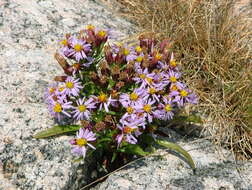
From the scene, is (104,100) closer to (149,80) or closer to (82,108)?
(82,108)

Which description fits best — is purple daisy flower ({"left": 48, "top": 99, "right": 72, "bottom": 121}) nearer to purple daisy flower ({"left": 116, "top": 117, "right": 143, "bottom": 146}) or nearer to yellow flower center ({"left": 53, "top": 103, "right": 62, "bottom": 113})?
yellow flower center ({"left": 53, "top": 103, "right": 62, "bottom": 113})

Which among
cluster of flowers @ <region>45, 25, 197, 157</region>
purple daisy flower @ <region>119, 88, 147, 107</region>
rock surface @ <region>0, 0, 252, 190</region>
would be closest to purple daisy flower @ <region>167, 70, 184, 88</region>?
cluster of flowers @ <region>45, 25, 197, 157</region>

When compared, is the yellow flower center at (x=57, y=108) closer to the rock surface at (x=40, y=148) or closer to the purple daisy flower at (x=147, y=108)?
the rock surface at (x=40, y=148)

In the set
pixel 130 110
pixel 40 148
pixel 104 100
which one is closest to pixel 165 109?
pixel 130 110

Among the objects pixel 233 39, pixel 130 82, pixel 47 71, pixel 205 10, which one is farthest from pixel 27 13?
pixel 233 39

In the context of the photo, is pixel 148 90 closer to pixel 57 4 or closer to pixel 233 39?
pixel 233 39
